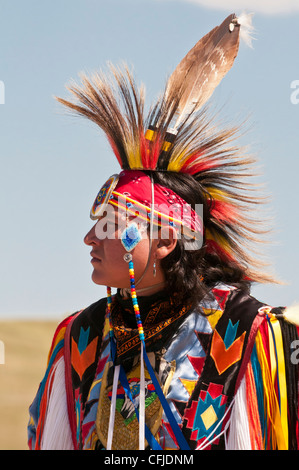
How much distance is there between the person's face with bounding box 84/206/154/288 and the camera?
11.6 feet

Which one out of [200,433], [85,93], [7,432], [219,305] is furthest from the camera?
[7,432]

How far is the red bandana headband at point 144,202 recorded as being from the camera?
3596 millimetres

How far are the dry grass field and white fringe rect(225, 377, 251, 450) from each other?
273 inches

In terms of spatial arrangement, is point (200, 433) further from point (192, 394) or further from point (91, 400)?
point (91, 400)

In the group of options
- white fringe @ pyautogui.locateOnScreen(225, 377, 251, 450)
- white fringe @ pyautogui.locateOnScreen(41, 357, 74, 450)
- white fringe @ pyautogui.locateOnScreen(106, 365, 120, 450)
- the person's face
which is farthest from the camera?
white fringe @ pyautogui.locateOnScreen(41, 357, 74, 450)

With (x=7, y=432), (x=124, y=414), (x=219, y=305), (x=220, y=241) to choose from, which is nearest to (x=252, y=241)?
(x=220, y=241)

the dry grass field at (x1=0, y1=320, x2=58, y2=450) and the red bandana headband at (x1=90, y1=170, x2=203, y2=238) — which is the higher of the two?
the red bandana headband at (x1=90, y1=170, x2=203, y2=238)

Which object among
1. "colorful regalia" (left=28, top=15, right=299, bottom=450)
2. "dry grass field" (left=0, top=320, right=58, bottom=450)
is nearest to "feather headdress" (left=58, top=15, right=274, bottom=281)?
"colorful regalia" (left=28, top=15, right=299, bottom=450)

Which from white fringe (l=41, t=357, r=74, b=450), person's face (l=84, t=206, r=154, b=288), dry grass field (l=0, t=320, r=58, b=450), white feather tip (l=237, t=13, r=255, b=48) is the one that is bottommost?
dry grass field (l=0, t=320, r=58, b=450)

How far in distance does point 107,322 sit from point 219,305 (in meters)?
0.55

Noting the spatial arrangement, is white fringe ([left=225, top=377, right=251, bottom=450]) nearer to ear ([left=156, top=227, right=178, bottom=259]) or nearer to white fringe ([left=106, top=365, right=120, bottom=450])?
white fringe ([left=106, top=365, right=120, bottom=450])

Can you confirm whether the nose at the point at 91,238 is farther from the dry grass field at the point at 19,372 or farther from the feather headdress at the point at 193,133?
the dry grass field at the point at 19,372

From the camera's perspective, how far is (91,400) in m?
3.60

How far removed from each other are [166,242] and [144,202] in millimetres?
202
